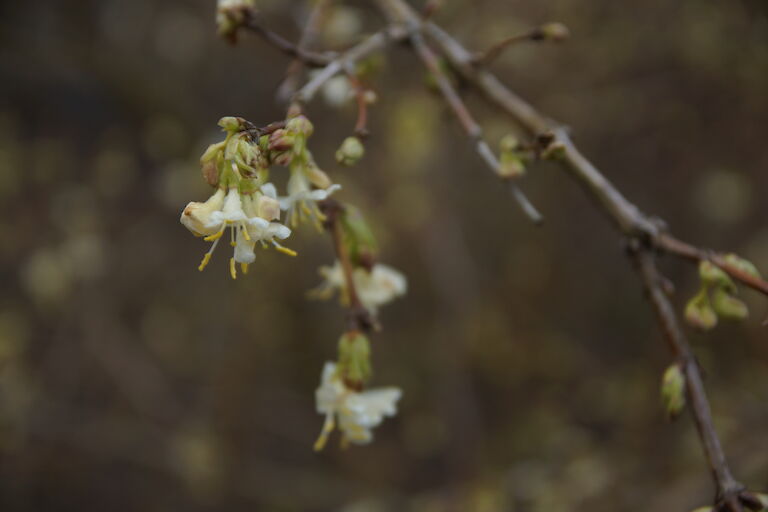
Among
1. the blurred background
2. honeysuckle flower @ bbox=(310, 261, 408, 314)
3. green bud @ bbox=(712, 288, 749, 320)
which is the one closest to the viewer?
green bud @ bbox=(712, 288, 749, 320)

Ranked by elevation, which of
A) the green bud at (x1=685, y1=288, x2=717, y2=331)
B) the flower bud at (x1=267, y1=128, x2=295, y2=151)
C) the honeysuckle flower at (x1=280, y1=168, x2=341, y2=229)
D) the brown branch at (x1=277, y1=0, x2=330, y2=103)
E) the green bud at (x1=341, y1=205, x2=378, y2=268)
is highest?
the brown branch at (x1=277, y1=0, x2=330, y2=103)

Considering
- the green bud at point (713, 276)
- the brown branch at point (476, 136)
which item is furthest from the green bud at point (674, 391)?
the brown branch at point (476, 136)

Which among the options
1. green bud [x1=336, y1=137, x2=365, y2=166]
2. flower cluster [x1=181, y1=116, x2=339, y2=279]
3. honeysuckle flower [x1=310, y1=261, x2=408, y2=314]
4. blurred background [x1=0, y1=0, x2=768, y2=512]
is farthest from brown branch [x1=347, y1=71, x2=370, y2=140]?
blurred background [x1=0, y1=0, x2=768, y2=512]

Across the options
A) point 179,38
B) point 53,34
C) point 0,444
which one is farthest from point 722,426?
point 53,34

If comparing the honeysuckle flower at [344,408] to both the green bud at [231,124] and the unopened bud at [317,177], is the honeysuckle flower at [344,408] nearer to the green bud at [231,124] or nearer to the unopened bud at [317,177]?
the unopened bud at [317,177]

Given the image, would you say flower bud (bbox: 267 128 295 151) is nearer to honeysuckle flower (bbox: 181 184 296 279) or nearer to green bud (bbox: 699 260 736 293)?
honeysuckle flower (bbox: 181 184 296 279)
